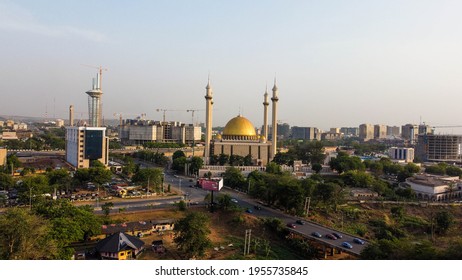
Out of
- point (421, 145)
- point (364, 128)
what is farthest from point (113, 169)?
point (364, 128)

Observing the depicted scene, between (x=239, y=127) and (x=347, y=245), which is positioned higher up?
(x=239, y=127)

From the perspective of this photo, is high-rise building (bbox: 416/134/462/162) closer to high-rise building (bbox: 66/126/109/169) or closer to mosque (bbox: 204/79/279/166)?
mosque (bbox: 204/79/279/166)

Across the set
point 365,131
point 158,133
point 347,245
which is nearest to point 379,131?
point 365,131

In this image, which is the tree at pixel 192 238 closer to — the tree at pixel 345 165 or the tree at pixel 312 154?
the tree at pixel 345 165

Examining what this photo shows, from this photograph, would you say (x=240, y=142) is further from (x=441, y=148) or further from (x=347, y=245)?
(x=441, y=148)

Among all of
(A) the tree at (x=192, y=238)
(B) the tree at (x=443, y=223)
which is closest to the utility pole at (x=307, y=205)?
(B) the tree at (x=443, y=223)

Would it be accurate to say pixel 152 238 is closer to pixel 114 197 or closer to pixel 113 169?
pixel 114 197
